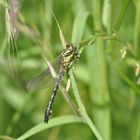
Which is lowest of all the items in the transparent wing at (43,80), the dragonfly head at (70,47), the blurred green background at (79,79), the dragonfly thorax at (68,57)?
the blurred green background at (79,79)

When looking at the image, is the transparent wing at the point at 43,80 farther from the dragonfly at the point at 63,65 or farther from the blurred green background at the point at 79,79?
the blurred green background at the point at 79,79

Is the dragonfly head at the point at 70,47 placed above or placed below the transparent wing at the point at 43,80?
above

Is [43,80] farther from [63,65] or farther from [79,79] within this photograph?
[79,79]

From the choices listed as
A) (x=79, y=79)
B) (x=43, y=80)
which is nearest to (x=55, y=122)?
(x=43, y=80)

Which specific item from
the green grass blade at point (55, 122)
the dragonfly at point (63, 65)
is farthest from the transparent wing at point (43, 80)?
the green grass blade at point (55, 122)

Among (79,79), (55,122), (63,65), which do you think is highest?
(63,65)

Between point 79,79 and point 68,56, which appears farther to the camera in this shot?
point 79,79

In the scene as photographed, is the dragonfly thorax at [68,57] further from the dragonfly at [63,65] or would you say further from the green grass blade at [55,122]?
the green grass blade at [55,122]

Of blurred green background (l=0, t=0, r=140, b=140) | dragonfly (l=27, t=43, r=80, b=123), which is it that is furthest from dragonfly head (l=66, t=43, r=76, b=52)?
blurred green background (l=0, t=0, r=140, b=140)

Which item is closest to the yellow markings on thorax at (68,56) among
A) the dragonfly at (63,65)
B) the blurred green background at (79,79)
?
the dragonfly at (63,65)

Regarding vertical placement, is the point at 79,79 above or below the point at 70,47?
below

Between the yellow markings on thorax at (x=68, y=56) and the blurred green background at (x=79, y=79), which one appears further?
the blurred green background at (x=79, y=79)

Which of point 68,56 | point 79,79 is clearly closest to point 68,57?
point 68,56
